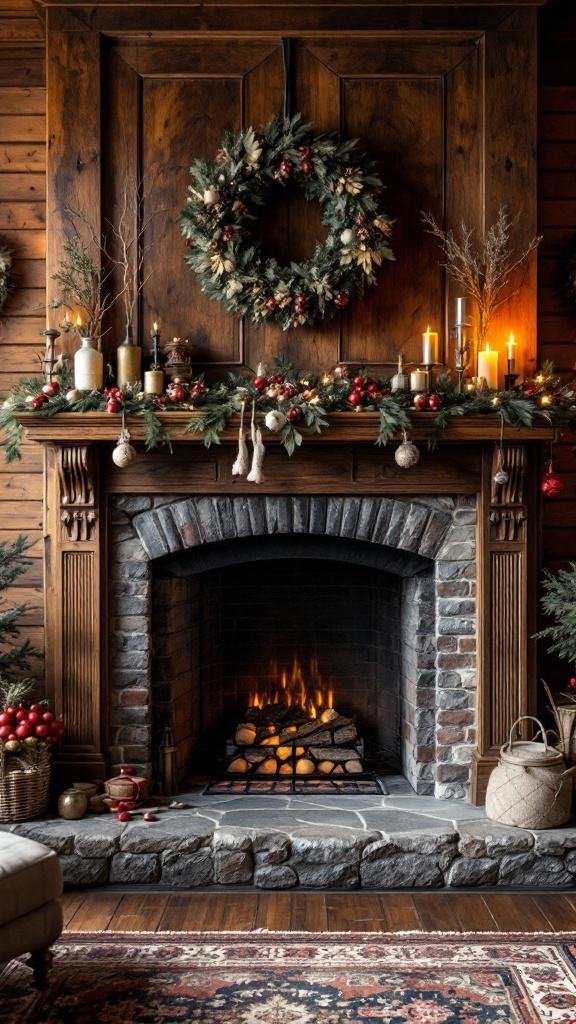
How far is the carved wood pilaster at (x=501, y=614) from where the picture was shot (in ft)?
12.5

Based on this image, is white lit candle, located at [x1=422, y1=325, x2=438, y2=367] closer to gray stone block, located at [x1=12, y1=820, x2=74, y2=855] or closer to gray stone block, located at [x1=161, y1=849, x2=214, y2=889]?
gray stone block, located at [x1=161, y1=849, x2=214, y2=889]

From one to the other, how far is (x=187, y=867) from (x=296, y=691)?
1320 millimetres

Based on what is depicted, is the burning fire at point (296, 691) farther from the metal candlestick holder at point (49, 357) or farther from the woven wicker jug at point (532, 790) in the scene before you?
the metal candlestick holder at point (49, 357)

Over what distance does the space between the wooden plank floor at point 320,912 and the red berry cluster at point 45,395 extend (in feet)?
6.24

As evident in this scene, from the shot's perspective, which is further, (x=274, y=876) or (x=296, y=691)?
(x=296, y=691)

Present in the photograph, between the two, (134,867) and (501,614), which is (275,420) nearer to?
(501,614)

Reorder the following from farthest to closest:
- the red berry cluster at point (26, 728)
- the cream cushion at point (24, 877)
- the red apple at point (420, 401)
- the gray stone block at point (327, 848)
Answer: the red apple at point (420, 401), the red berry cluster at point (26, 728), the gray stone block at point (327, 848), the cream cushion at point (24, 877)

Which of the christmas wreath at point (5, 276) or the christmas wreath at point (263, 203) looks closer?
the christmas wreath at point (263, 203)

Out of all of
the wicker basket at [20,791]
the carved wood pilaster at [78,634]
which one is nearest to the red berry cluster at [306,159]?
the carved wood pilaster at [78,634]

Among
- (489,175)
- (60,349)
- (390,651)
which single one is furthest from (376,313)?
(390,651)

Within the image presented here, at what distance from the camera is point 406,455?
3.60 meters

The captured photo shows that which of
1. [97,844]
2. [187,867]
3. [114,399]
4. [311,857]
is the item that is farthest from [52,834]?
[114,399]

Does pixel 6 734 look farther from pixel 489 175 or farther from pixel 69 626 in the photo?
pixel 489 175

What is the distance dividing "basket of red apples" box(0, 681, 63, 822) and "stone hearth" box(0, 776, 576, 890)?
0.11m
